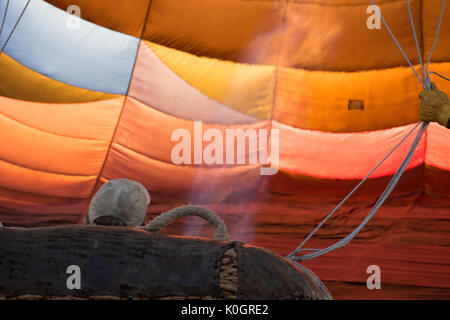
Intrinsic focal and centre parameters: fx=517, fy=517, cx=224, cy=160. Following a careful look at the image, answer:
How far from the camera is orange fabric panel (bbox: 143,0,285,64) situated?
11.0 ft

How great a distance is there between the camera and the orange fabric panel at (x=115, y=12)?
3223 millimetres

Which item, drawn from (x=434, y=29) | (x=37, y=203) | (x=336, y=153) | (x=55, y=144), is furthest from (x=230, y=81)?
(x=37, y=203)

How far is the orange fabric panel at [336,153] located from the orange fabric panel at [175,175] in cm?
27

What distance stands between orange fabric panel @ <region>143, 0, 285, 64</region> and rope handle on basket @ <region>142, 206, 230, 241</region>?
2736 millimetres

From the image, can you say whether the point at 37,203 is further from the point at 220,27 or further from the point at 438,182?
the point at 438,182

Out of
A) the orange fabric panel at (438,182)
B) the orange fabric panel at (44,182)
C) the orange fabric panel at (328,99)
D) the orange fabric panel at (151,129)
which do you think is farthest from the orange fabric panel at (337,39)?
the orange fabric panel at (44,182)

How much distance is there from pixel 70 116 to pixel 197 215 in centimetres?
271

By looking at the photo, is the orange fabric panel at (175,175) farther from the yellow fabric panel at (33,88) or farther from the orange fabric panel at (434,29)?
the orange fabric panel at (434,29)

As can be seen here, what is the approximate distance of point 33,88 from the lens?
317 cm

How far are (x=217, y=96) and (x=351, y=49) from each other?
3.02 ft

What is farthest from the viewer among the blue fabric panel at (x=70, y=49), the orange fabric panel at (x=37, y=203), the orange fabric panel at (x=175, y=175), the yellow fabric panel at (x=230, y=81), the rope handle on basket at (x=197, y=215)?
the yellow fabric panel at (x=230, y=81)

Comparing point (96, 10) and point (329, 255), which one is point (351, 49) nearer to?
point (329, 255)

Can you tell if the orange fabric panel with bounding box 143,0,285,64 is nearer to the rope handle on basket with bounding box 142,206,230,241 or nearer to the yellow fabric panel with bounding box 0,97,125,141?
the yellow fabric panel with bounding box 0,97,125,141
